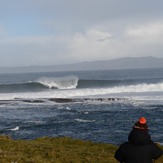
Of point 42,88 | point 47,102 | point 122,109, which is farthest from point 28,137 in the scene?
point 42,88

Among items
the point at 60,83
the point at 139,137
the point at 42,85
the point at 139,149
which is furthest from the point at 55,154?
the point at 60,83

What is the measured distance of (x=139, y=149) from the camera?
644 cm

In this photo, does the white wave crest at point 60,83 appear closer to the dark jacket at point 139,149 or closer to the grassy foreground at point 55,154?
the grassy foreground at point 55,154

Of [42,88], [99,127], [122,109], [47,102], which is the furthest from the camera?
[42,88]

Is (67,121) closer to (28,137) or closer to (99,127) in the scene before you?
(99,127)

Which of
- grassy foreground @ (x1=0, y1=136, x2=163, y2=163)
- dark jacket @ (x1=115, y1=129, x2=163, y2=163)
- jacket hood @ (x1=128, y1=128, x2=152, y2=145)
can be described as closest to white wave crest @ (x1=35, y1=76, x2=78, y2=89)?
grassy foreground @ (x1=0, y1=136, x2=163, y2=163)

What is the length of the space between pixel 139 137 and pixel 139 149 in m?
0.24

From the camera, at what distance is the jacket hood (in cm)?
630

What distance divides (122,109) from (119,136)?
16.3 metres

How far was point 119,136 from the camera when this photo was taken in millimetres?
24375

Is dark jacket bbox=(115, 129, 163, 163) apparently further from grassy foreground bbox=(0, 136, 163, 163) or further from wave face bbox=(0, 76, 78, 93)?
wave face bbox=(0, 76, 78, 93)

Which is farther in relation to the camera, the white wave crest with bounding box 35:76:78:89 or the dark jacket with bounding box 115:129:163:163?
the white wave crest with bounding box 35:76:78:89

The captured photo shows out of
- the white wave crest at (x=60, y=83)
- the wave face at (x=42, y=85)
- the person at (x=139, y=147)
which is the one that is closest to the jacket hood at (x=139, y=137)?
the person at (x=139, y=147)

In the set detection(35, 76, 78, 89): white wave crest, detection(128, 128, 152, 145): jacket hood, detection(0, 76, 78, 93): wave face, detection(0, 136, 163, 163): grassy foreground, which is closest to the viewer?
→ detection(128, 128, 152, 145): jacket hood
